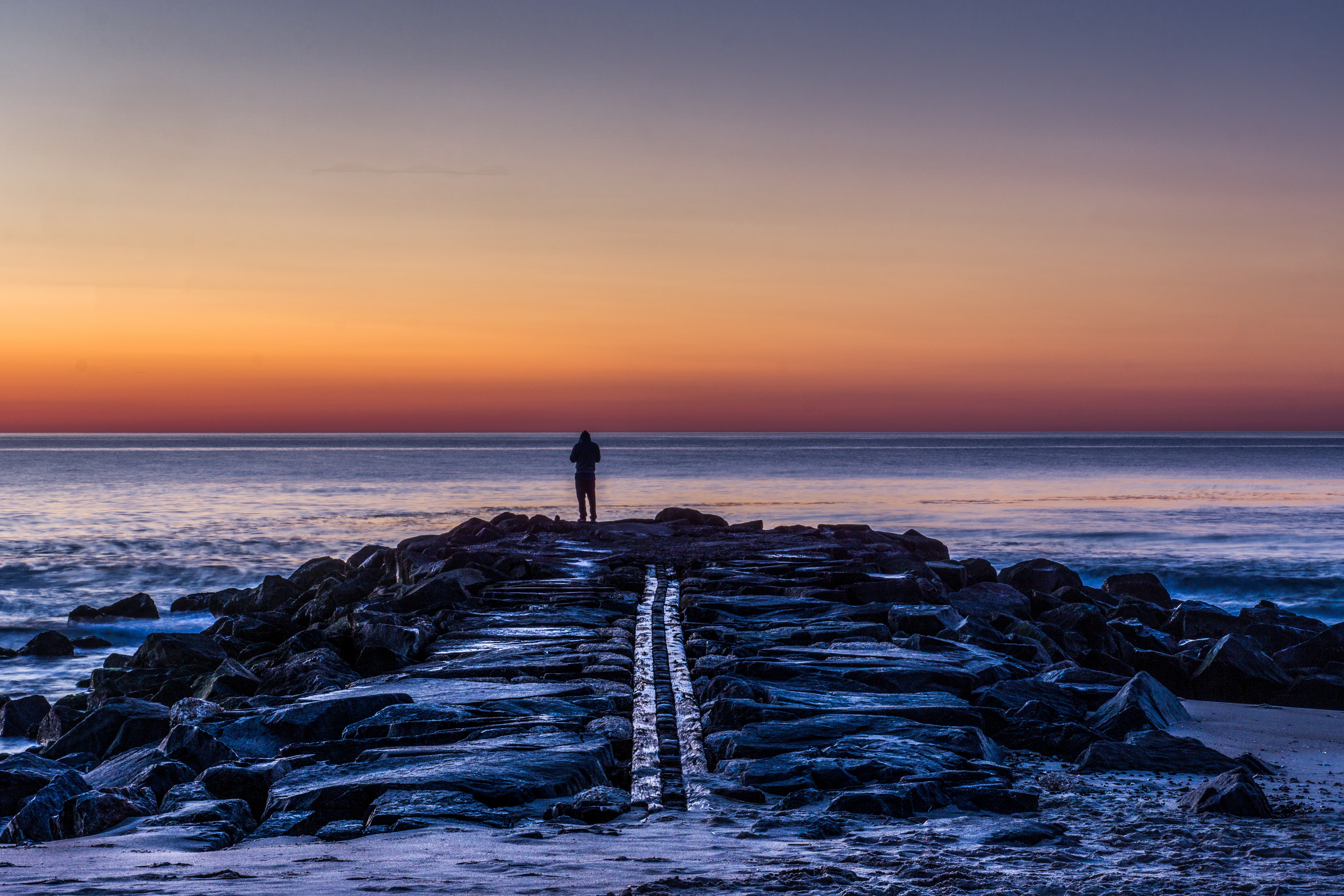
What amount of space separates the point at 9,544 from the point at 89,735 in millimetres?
26026

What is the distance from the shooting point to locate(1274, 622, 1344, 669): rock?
1059 cm

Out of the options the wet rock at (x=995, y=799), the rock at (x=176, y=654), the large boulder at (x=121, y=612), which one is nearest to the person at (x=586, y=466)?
the large boulder at (x=121, y=612)

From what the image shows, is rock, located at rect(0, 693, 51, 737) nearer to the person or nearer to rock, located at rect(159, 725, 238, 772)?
rock, located at rect(159, 725, 238, 772)

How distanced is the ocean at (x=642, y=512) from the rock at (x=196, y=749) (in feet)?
23.5

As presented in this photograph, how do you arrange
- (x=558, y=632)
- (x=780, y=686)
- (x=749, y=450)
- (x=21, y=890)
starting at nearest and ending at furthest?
1. (x=21, y=890)
2. (x=780, y=686)
3. (x=558, y=632)
4. (x=749, y=450)

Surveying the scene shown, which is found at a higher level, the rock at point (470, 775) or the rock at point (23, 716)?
the rock at point (470, 775)

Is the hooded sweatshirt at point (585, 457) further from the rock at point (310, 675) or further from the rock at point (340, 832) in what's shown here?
the rock at point (340, 832)

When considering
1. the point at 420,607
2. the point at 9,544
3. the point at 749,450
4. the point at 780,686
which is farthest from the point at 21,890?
the point at 749,450

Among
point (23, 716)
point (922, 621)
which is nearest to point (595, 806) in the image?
point (922, 621)

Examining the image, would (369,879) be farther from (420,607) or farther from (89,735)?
(420,607)

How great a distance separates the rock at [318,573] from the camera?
54.8 ft

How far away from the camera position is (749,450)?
12519cm

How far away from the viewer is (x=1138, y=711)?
6094 millimetres

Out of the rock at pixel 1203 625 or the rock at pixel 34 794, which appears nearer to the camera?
the rock at pixel 34 794
